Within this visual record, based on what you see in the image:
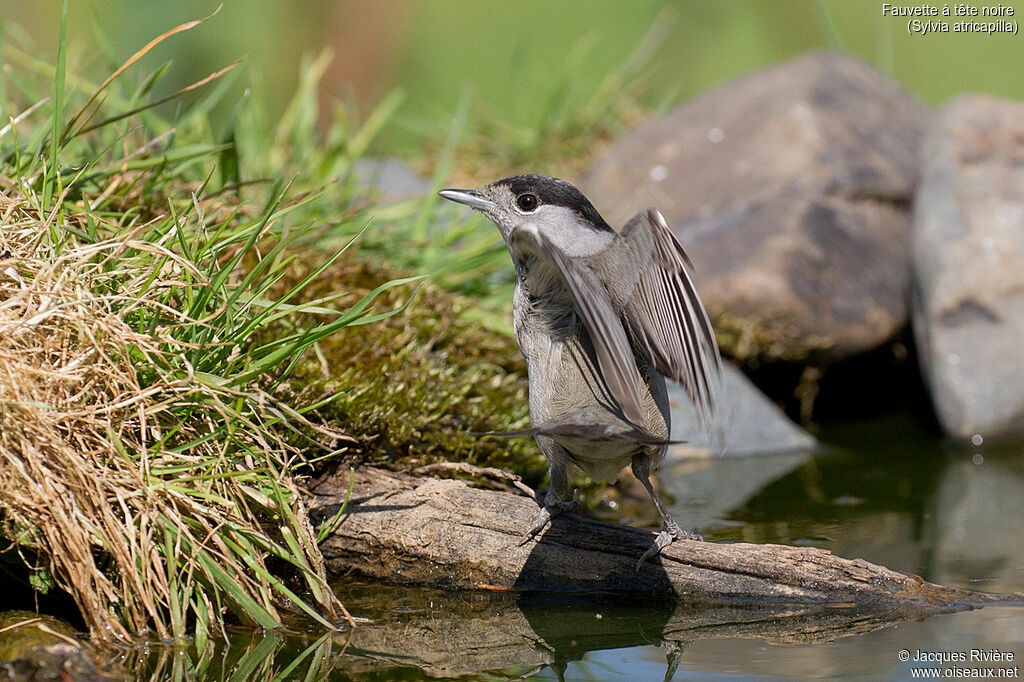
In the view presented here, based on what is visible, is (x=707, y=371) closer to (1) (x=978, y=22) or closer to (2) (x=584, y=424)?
Answer: (2) (x=584, y=424)

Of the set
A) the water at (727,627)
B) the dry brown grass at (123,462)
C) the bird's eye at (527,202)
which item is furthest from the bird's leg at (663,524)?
the dry brown grass at (123,462)

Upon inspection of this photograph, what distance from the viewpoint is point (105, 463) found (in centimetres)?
298

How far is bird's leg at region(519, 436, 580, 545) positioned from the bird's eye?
2.48 feet

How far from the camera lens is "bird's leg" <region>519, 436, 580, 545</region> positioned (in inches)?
129

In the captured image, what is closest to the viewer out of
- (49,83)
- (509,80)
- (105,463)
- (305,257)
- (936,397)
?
(105,463)

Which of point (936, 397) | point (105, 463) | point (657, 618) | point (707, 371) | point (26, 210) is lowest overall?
point (936, 397)

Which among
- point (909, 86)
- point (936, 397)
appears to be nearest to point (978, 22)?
point (909, 86)

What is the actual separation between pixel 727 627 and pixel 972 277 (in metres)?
3.34

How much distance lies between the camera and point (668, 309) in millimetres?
3137

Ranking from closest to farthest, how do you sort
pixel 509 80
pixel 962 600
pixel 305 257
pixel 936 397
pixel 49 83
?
pixel 962 600
pixel 305 257
pixel 936 397
pixel 49 83
pixel 509 80

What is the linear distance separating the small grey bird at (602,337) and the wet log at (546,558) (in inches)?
3.7

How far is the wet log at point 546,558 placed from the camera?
10.6ft

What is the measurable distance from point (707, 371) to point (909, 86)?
7149 millimetres

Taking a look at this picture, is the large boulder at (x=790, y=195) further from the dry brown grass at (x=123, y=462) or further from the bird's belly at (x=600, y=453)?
the dry brown grass at (x=123, y=462)
